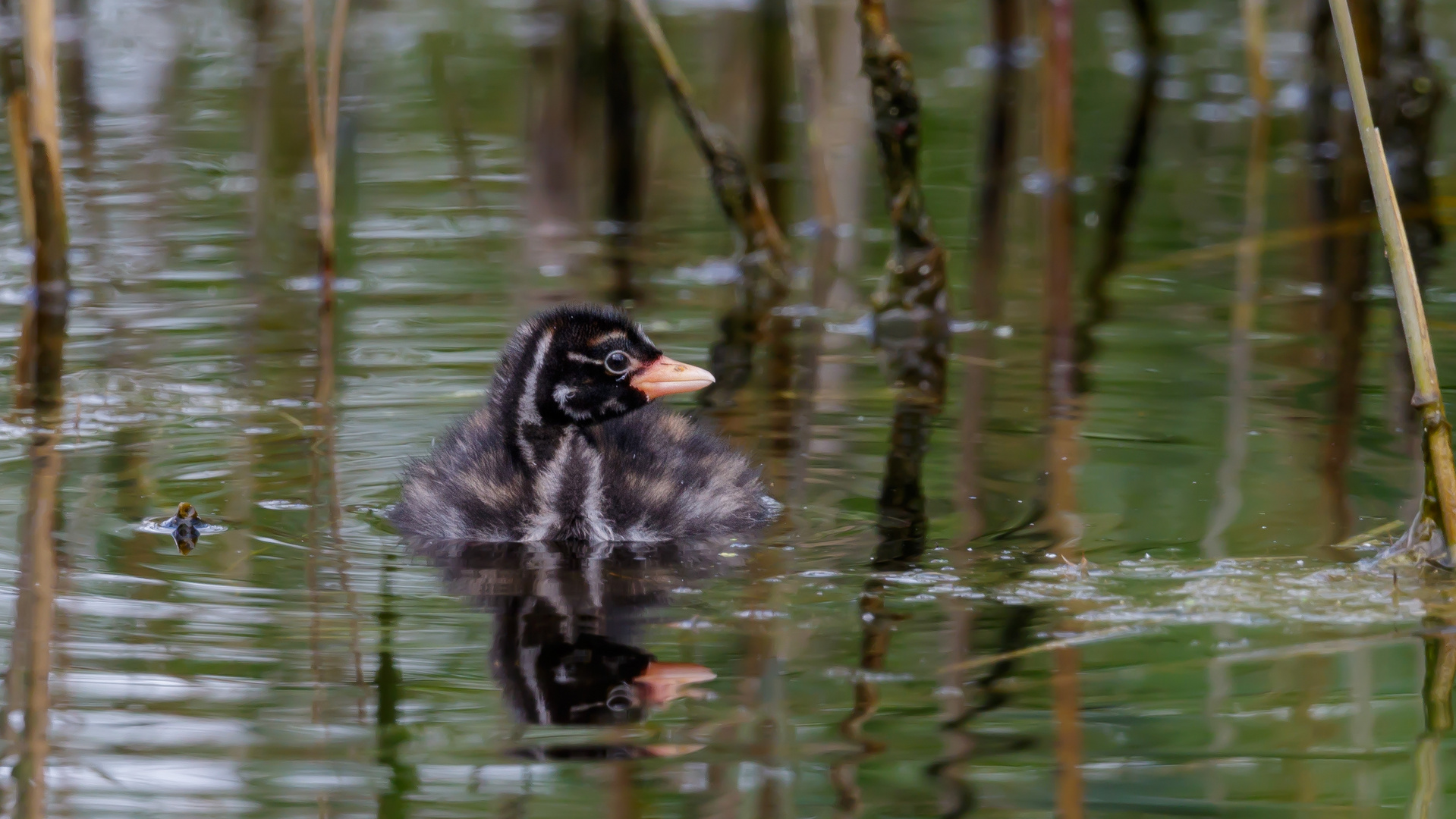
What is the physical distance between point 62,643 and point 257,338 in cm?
345

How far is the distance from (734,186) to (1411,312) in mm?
4696

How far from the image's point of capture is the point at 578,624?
4742 millimetres

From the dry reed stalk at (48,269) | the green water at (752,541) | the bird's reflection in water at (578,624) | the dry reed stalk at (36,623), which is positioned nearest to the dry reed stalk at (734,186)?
the green water at (752,541)

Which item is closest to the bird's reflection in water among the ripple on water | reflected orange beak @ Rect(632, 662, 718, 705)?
reflected orange beak @ Rect(632, 662, 718, 705)

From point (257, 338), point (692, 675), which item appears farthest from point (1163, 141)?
point (692, 675)

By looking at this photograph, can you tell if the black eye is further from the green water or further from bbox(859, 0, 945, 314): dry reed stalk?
bbox(859, 0, 945, 314): dry reed stalk

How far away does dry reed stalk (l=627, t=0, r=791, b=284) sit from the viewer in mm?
8531

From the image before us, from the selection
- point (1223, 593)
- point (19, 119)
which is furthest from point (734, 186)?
point (1223, 593)

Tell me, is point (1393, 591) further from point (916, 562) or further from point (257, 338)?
point (257, 338)

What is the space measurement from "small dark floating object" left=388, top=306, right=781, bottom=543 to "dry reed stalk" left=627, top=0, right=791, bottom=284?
2.98 metres

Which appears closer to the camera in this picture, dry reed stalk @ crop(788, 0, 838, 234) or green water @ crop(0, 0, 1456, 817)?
green water @ crop(0, 0, 1456, 817)

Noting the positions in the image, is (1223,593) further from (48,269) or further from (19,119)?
(19,119)

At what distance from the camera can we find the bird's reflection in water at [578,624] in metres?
4.11

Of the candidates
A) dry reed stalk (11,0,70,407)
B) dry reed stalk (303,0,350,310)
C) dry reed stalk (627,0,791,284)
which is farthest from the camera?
dry reed stalk (627,0,791,284)
